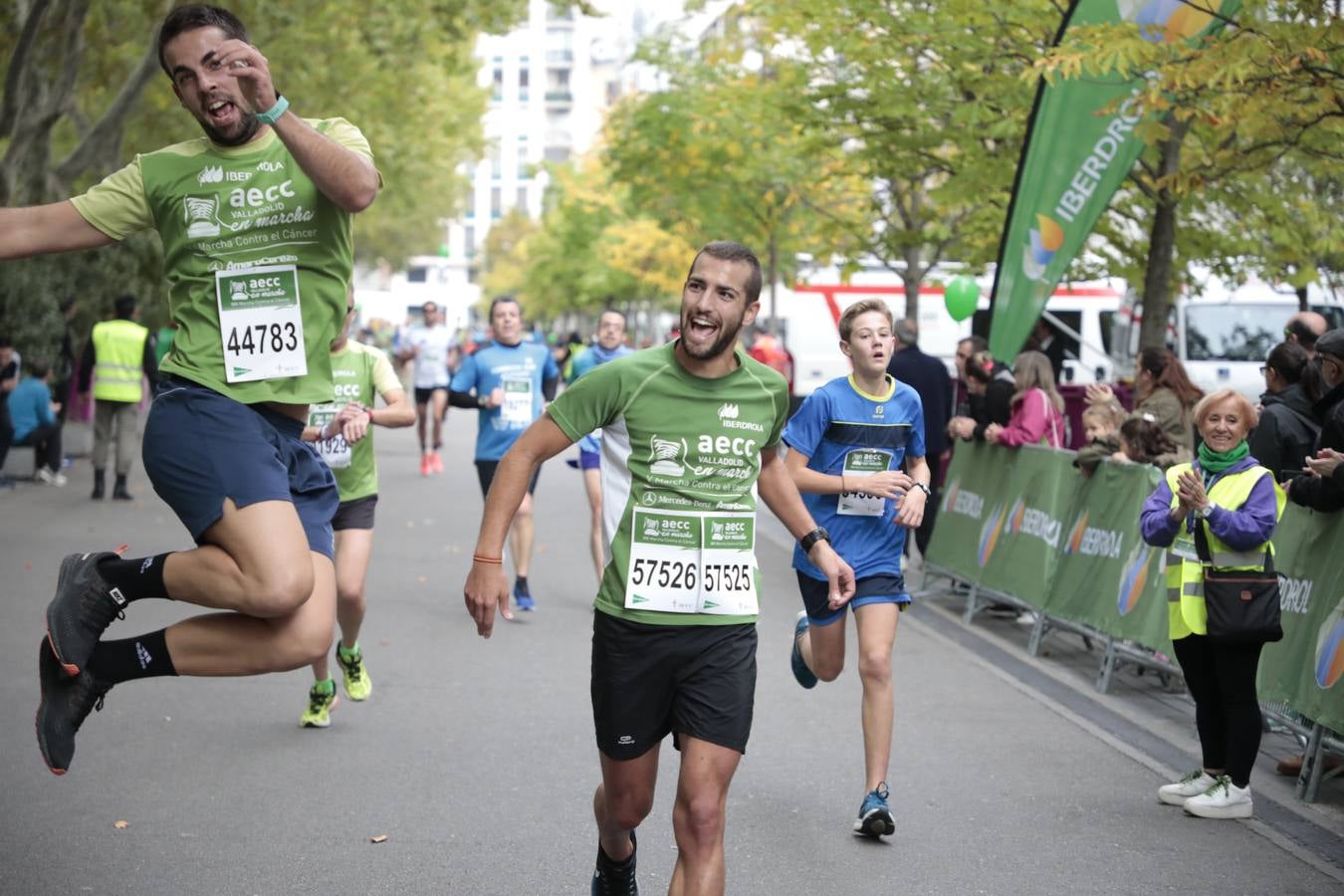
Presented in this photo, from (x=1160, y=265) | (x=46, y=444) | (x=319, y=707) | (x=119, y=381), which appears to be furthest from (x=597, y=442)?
(x=46, y=444)

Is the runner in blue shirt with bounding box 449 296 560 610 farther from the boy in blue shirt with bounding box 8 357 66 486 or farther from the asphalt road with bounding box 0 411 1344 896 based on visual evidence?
the boy in blue shirt with bounding box 8 357 66 486

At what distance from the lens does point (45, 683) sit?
196 inches

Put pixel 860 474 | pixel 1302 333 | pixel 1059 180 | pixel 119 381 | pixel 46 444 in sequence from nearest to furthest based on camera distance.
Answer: pixel 860 474, pixel 1302 333, pixel 1059 180, pixel 119 381, pixel 46 444

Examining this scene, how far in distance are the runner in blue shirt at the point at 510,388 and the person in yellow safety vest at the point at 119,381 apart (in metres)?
6.46

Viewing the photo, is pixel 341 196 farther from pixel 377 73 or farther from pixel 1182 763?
pixel 377 73

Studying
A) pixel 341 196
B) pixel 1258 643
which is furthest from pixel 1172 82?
pixel 341 196

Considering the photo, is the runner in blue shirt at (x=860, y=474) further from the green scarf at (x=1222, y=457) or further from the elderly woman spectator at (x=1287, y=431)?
the elderly woman spectator at (x=1287, y=431)

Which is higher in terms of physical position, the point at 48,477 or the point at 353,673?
the point at 48,477

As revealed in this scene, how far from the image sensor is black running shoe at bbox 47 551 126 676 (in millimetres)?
4961

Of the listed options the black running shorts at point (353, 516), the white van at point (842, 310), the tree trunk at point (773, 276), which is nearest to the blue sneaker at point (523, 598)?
the black running shorts at point (353, 516)

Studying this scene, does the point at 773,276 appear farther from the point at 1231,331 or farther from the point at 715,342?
the point at 715,342

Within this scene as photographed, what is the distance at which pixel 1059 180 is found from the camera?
488 inches

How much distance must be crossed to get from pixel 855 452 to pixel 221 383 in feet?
8.91

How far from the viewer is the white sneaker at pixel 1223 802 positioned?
685 cm
